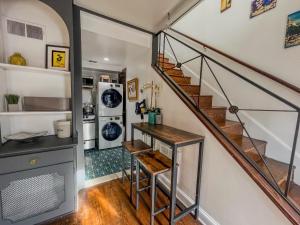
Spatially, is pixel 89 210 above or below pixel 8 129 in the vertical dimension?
below

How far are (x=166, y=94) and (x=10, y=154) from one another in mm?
1883

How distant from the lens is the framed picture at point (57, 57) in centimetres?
174

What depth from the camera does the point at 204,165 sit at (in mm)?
1609

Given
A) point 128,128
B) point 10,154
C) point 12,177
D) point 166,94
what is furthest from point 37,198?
point 128,128

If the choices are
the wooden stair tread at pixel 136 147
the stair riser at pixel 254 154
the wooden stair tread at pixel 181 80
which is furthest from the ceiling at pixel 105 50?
the stair riser at pixel 254 154

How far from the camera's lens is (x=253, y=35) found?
1921 mm

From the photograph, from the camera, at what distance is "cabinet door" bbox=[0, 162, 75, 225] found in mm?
1334

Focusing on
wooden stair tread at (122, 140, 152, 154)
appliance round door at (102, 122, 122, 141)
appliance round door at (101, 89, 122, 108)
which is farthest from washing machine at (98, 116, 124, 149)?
wooden stair tread at (122, 140, 152, 154)

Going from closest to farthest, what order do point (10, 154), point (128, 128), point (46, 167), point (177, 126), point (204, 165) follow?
point (10, 154), point (46, 167), point (204, 165), point (177, 126), point (128, 128)

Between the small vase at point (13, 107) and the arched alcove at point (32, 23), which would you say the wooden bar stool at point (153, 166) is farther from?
the arched alcove at point (32, 23)

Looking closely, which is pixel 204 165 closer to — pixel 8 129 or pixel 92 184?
pixel 92 184

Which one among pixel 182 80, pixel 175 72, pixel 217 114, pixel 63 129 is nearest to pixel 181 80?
pixel 182 80

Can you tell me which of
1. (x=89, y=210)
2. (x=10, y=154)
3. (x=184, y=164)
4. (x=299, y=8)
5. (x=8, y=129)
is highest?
(x=299, y=8)

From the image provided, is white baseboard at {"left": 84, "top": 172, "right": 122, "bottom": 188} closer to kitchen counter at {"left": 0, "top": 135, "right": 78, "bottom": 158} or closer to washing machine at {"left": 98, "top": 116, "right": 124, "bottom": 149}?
kitchen counter at {"left": 0, "top": 135, "right": 78, "bottom": 158}
